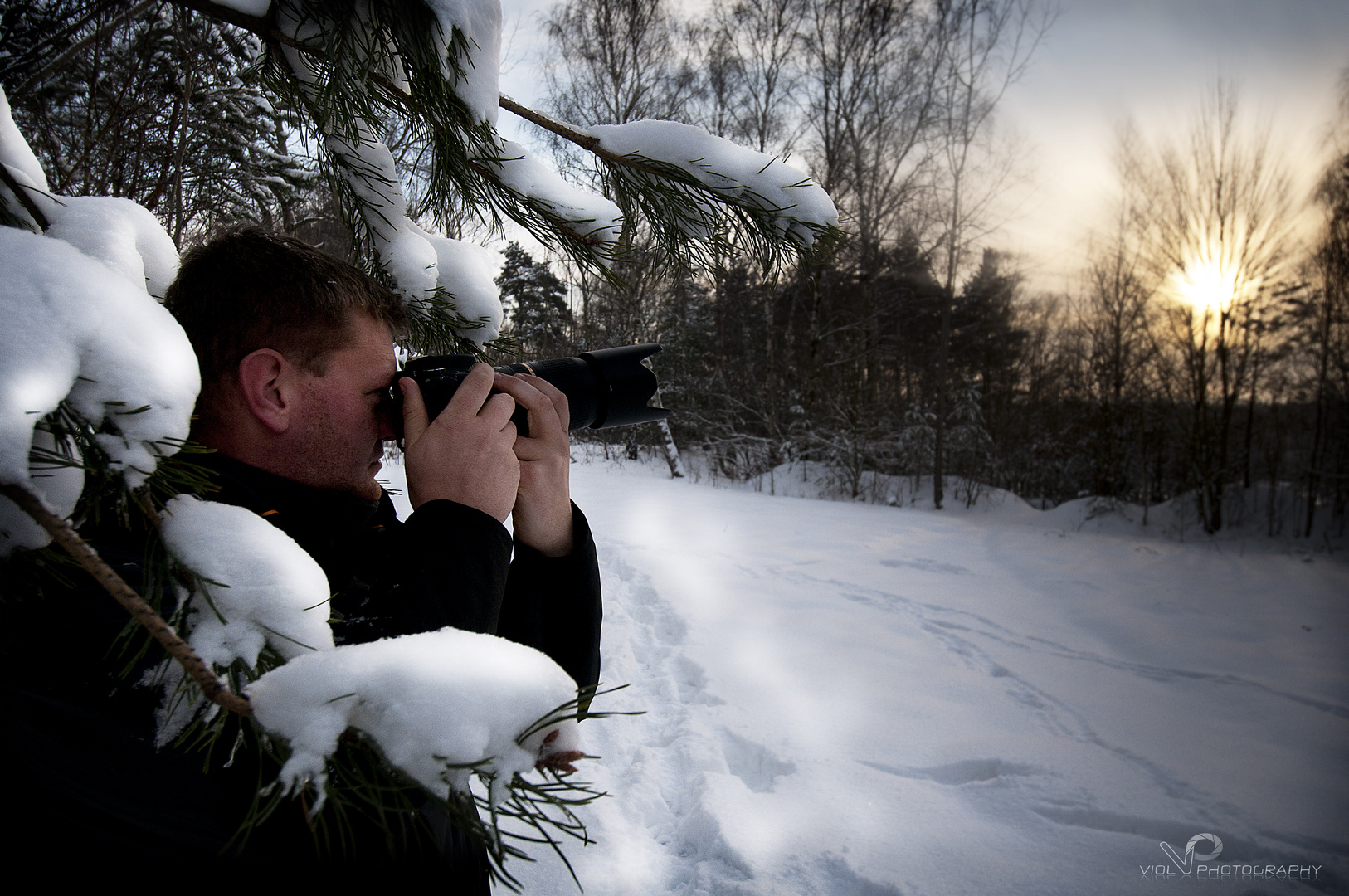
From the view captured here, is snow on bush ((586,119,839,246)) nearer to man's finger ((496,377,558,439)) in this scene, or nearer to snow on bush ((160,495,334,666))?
man's finger ((496,377,558,439))

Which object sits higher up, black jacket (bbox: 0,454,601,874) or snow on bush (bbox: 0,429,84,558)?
snow on bush (bbox: 0,429,84,558)

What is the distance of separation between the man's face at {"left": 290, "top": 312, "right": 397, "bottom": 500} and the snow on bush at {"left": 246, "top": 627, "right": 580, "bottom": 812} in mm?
543

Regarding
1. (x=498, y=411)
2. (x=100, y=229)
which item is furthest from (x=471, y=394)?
(x=100, y=229)

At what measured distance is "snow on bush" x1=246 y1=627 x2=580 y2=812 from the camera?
323mm

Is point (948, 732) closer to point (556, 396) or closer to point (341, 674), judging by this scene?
point (556, 396)

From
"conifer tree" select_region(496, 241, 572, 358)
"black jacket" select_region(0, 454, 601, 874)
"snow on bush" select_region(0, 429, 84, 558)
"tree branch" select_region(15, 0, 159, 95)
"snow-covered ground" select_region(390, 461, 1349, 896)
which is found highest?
"conifer tree" select_region(496, 241, 572, 358)

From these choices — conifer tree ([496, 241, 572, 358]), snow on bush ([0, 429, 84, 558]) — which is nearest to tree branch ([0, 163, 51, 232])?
snow on bush ([0, 429, 84, 558])

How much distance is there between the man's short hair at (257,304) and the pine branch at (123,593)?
53 centimetres

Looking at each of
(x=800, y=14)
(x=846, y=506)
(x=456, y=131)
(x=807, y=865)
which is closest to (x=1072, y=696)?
(x=807, y=865)

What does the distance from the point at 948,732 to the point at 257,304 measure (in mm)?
2100

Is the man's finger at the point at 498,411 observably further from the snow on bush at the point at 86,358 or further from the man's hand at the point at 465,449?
the snow on bush at the point at 86,358


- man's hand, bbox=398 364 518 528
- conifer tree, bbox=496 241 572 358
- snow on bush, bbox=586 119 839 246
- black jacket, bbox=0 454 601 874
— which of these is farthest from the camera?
conifer tree, bbox=496 241 572 358

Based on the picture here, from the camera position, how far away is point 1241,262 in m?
6.77

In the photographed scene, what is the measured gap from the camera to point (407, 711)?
327 mm
